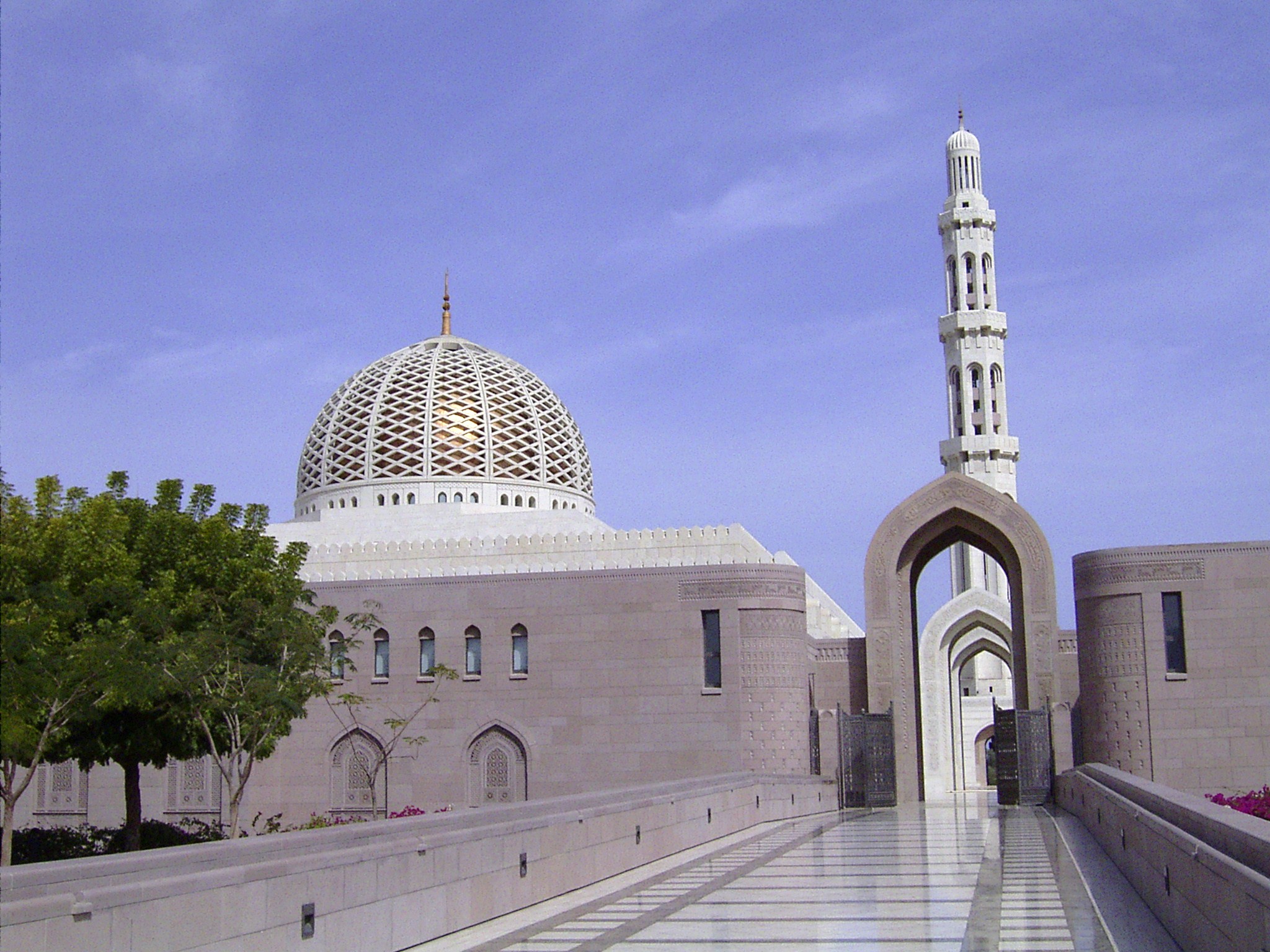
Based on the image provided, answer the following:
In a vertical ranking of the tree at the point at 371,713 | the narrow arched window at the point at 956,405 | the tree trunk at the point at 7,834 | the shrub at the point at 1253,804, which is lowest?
the shrub at the point at 1253,804

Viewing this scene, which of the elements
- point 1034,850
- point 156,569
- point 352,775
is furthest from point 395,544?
point 1034,850

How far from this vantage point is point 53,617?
13.8m

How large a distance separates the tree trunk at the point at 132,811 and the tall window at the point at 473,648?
7191mm

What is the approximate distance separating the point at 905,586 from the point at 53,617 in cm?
1509

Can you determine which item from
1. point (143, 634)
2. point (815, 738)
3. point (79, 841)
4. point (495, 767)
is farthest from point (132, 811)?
point (815, 738)

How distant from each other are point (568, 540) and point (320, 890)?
22898mm

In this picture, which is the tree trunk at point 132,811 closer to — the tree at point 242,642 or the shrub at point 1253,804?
the tree at point 242,642

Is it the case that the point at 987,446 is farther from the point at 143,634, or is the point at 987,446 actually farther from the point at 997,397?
the point at 143,634

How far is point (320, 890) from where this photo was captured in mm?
7098

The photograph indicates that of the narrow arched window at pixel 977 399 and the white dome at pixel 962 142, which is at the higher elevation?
the white dome at pixel 962 142

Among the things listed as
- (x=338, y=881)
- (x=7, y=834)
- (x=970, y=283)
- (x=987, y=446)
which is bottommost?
(x=7, y=834)

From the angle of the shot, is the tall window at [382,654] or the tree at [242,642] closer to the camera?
the tree at [242,642]

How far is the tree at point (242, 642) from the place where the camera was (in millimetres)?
15867

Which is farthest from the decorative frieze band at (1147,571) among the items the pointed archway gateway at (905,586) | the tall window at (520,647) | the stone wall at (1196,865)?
the stone wall at (1196,865)
